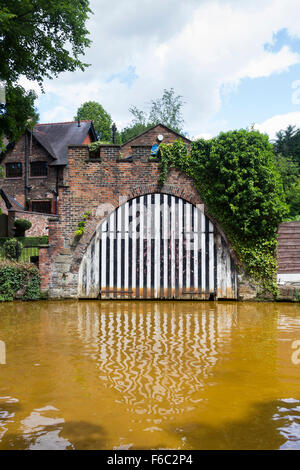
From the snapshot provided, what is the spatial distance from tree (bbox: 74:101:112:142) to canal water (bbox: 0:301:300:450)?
1576 inches

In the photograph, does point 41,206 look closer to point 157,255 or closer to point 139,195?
point 139,195

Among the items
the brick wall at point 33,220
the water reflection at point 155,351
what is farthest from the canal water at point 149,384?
the brick wall at point 33,220

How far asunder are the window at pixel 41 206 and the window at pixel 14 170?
2966mm

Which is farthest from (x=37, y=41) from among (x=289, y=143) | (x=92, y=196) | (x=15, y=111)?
(x=289, y=143)

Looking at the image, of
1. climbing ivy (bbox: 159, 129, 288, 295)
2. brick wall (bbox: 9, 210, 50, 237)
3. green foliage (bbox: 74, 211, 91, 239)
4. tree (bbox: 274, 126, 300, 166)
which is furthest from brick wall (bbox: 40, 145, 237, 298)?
tree (bbox: 274, 126, 300, 166)

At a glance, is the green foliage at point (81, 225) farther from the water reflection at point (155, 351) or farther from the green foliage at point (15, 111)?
the green foliage at point (15, 111)

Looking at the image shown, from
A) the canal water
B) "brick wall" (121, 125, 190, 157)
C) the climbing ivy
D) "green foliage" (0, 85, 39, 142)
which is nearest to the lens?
the canal water

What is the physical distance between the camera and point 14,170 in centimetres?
2842

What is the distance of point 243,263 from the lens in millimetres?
10742

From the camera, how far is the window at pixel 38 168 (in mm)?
27594

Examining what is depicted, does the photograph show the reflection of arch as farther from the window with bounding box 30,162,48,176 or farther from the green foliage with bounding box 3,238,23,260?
the window with bounding box 30,162,48,176

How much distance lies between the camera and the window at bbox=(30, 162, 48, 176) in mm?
27594
